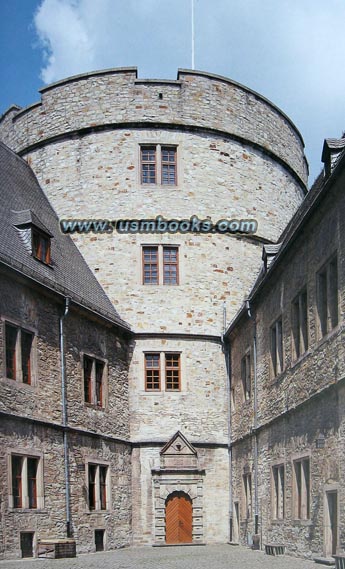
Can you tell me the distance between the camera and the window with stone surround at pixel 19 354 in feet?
57.1

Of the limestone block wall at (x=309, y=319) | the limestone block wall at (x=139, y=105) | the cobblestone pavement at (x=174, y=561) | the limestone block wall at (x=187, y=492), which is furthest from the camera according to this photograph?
the limestone block wall at (x=139, y=105)

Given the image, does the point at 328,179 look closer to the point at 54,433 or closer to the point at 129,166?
the point at 54,433

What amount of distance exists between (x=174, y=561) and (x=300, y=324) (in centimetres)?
526

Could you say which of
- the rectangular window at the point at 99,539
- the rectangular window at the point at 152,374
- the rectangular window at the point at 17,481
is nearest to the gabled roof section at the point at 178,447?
the rectangular window at the point at 152,374

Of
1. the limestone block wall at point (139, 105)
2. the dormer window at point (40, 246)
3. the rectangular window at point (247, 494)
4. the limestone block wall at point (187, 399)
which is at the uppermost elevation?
the limestone block wall at point (139, 105)

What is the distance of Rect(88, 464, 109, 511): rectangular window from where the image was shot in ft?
68.1

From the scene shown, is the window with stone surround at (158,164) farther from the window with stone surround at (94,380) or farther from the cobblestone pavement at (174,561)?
the cobblestone pavement at (174,561)

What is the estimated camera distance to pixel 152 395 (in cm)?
2397

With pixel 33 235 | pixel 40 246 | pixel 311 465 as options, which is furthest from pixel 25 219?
pixel 311 465

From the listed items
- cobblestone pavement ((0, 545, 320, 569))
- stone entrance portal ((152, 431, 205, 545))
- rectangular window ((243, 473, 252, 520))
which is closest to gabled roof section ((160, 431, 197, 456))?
stone entrance portal ((152, 431, 205, 545))

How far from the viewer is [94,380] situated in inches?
838

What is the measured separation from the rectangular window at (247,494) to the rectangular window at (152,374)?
383cm

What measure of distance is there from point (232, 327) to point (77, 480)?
630 cm

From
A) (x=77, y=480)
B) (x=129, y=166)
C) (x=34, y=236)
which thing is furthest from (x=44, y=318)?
(x=129, y=166)
